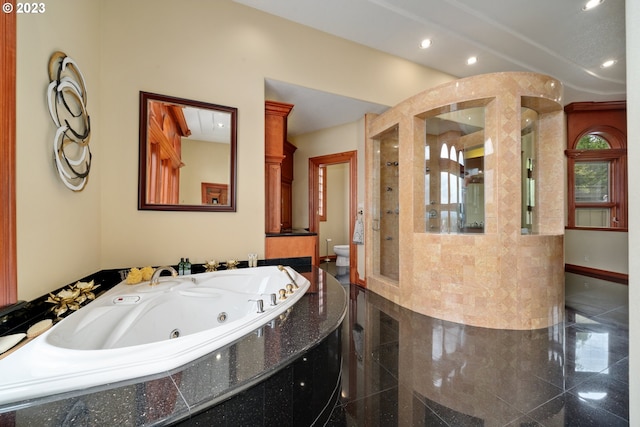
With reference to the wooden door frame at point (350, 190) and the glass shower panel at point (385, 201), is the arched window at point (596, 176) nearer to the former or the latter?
the glass shower panel at point (385, 201)

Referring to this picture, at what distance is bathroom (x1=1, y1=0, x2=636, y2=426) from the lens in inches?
48.5

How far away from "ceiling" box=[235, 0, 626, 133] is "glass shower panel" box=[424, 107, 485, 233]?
1.11 meters

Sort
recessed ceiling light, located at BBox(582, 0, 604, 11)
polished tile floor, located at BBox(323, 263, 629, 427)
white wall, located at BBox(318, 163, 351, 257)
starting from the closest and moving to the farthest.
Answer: polished tile floor, located at BBox(323, 263, 629, 427) < recessed ceiling light, located at BBox(582, 0, 604, 11) < white wall, located at BBox(318, 163, 351, 257)

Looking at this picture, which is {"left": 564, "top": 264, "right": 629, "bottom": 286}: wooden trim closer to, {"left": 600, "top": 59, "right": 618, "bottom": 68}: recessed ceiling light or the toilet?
{"left": 600, "top": 59, "right": 618, "bottom": 68}: recessed ceiling light

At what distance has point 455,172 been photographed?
3254 millimetres

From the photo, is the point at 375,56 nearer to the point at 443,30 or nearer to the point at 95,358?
the point at 443,30

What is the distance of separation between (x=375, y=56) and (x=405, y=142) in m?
1.34

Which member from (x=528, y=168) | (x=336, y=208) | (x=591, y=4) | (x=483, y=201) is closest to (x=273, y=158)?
(x=483, y=201)

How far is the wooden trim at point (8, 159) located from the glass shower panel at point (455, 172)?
3.20 metres

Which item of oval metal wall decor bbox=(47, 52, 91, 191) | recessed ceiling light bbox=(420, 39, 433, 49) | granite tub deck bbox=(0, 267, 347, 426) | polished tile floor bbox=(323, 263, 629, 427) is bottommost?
polished tile floor bbox=(323, 263, 629, 427)

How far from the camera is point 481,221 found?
2600 millimetres

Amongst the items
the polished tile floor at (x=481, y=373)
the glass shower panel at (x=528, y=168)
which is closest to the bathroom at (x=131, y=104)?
the polished tile floor at (x=481, y=373)

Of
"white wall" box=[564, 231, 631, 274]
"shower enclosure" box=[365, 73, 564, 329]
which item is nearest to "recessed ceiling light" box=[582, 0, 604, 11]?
"shower enclosure" box=[365, 73, 564, 329]

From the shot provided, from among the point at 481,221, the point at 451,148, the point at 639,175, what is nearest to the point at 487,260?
the point at 481,221
